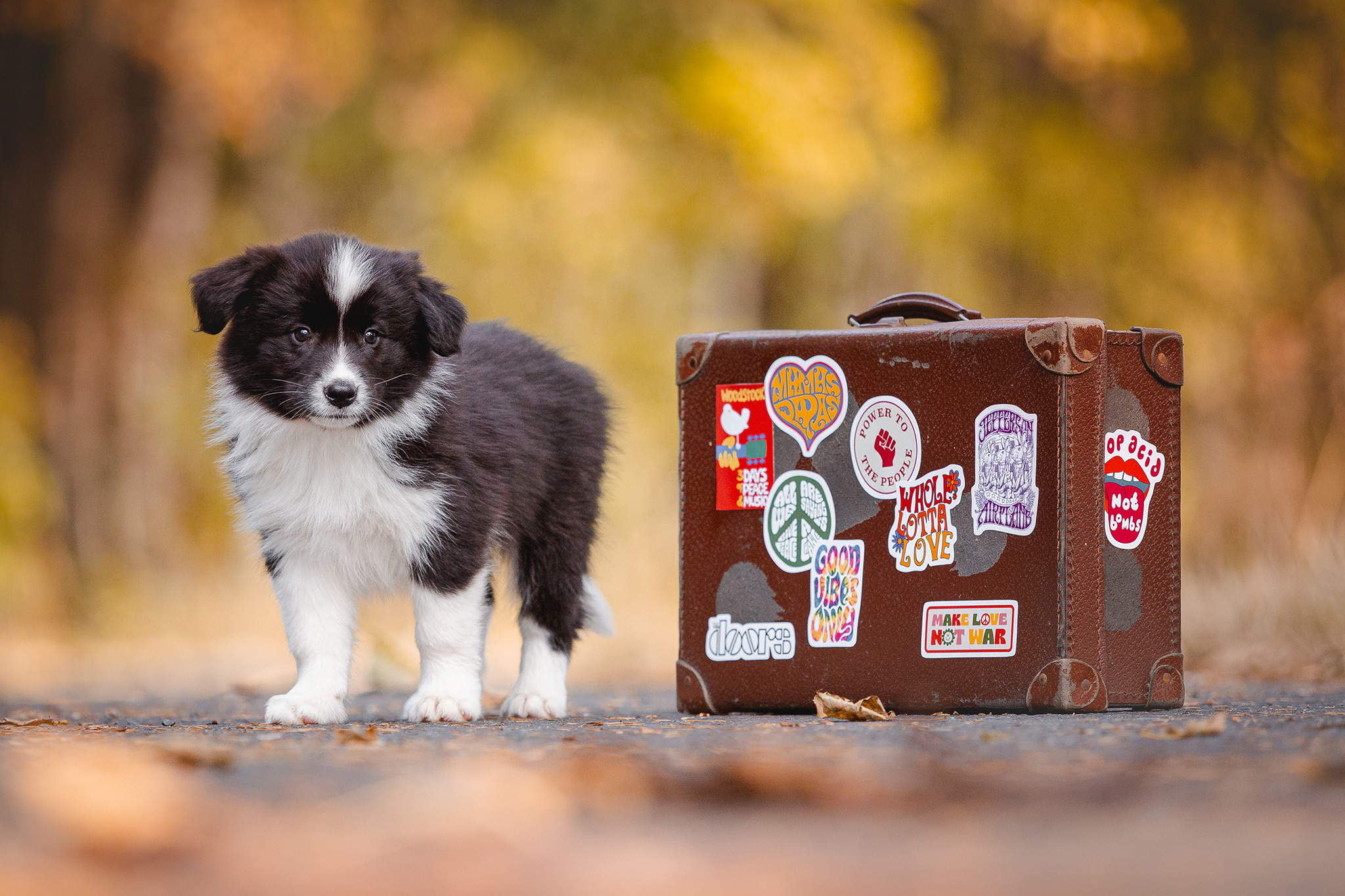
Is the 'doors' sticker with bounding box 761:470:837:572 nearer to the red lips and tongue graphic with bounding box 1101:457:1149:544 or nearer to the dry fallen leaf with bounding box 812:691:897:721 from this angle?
the dry fallen leaf with bounding box 812:691:897:721

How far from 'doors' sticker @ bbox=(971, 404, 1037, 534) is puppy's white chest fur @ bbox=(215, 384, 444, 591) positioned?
131 cm

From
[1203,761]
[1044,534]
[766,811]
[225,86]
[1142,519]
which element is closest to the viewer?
[766,811]

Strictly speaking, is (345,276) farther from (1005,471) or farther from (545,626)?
(1005,471)

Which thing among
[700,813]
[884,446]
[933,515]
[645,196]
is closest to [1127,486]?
[933,515]

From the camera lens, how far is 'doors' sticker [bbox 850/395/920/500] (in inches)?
137

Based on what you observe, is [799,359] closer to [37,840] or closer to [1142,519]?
[1142,519]

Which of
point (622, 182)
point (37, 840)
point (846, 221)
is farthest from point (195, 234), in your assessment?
point (37, 840)

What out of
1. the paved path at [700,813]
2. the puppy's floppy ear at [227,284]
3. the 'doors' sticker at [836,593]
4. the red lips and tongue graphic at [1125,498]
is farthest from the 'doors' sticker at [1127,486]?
the puppy's floppy ear at [227,284]

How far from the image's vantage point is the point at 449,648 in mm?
3617

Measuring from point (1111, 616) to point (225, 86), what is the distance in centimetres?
755

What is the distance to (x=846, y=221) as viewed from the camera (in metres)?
10.3

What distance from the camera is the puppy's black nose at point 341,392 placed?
11.1 feet

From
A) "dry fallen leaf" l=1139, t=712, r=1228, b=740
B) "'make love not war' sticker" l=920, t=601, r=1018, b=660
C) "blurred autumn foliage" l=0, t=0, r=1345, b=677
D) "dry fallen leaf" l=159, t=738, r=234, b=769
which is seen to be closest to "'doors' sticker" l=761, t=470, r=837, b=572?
"'make love not war' sticker" l=920, t=601, r=1018, b=660

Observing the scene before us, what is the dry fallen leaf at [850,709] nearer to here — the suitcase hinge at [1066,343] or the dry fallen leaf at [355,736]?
the suitcase hinge at [1066,343]
